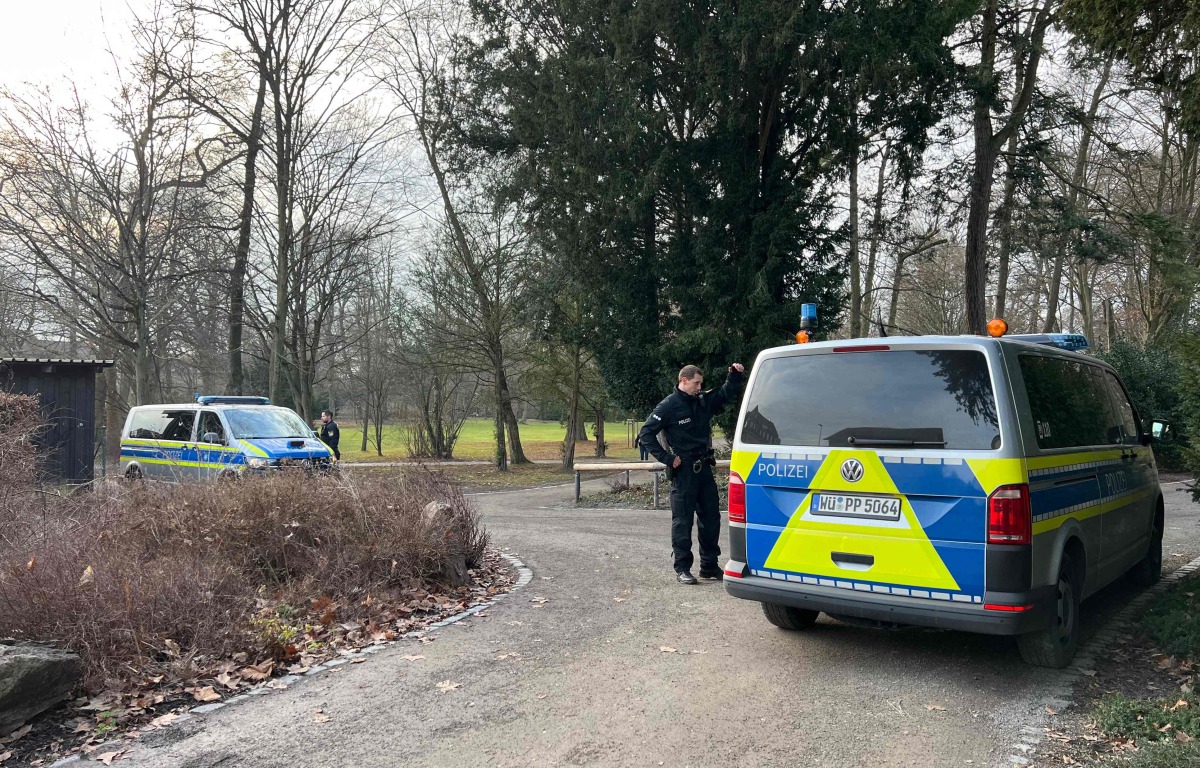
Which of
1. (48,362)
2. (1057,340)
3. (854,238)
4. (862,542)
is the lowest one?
(862,542)

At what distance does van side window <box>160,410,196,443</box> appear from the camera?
50.5ft

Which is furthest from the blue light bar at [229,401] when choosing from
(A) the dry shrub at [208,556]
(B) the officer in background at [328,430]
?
(A) the dry shrub at [208,556]

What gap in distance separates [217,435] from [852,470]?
501 inches

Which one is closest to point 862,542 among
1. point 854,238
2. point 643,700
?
point 643,700

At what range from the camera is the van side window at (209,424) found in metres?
14.9

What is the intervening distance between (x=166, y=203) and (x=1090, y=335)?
29.7 meters

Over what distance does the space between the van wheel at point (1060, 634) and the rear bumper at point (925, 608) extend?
235 mm

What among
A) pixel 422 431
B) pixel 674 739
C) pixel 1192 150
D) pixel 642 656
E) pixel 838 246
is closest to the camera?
pixel 674 739

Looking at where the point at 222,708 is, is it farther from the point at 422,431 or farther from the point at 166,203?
the point at 422,431

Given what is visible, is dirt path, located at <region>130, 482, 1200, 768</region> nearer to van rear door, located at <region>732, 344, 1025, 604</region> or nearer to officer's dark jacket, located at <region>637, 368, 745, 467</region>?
van rear door, located at <region>732, 344, 1025, 604</region>

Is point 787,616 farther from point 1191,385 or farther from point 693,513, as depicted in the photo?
point 1191,385

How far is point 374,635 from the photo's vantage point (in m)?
5.95

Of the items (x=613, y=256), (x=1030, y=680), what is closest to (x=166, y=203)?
(x=613, y=256)

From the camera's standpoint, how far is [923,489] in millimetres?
4664
